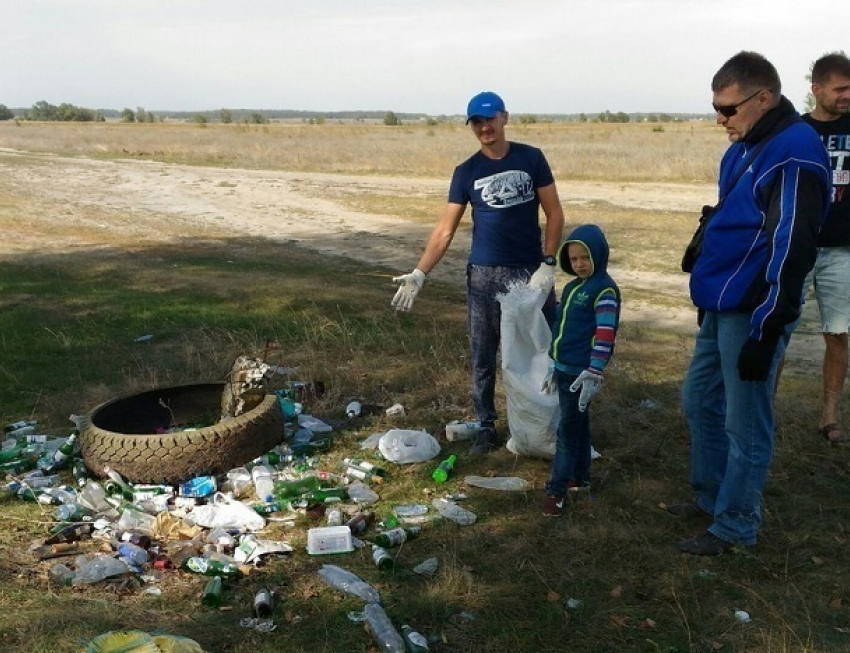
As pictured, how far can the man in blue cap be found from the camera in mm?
4605

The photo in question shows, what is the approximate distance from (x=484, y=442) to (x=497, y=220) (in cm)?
134

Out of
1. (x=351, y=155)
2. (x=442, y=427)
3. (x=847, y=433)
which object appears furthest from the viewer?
(x=351, y=155)

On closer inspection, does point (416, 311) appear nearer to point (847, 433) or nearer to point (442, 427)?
point (442, 427)

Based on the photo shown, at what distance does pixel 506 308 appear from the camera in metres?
4.64

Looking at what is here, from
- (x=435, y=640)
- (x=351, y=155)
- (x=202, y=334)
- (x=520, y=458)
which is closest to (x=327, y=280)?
(x=202, y=334)

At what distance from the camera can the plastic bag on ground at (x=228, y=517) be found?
4.16 metres

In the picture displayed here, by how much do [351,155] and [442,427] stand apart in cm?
2582

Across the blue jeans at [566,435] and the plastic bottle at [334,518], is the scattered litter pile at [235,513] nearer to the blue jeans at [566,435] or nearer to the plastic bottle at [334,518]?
the plastic bottle at [334,518]

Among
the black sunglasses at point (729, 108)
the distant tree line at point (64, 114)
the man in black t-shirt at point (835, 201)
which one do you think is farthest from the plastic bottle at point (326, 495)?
the distant tree line at point (64, 114)

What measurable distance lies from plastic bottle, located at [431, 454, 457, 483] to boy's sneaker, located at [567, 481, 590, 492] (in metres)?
0.70

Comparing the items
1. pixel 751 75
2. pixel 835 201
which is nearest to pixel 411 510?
pixel 751 75

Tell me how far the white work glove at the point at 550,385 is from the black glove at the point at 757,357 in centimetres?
108

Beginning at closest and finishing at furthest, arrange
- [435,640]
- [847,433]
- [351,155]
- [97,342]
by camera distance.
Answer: [435,640] → [847,433] → [97,342] → [351,155]

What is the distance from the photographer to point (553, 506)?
417 cm
